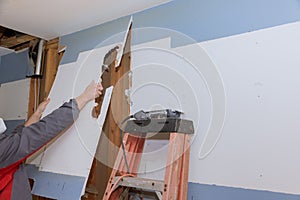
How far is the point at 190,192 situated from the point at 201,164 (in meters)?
0.17

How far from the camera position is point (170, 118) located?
155 centimetres

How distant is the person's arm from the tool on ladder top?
49 cm

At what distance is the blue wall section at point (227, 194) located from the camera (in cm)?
139

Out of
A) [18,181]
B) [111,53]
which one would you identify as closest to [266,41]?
[111,53]

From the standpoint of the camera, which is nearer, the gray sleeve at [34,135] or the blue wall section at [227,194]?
the blue wall section at [227,194]

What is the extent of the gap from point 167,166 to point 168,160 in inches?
1.3

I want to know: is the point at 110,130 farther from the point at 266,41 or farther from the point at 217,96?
the point at 266,41

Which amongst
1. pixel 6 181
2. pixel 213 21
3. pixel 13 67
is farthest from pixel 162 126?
pixel 13 67

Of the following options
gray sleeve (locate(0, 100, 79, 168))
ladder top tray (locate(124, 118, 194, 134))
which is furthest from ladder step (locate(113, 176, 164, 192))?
gray sleeve (locate(0, 100, 79, 168))

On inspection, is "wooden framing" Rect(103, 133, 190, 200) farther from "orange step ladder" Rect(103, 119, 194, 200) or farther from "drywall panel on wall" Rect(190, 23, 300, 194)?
"drywall panel on wall" Rect(190, 23, 300, 194)

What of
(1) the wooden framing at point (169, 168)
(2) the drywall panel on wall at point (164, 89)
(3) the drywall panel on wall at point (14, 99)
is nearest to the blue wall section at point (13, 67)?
(3) the drywall panel on wall at point (14, 99)

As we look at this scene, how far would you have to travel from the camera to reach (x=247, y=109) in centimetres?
154

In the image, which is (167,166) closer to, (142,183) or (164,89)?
(142,183)

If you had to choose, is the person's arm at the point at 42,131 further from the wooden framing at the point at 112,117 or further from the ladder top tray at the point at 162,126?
the ladder top tray at the point at 162,126
